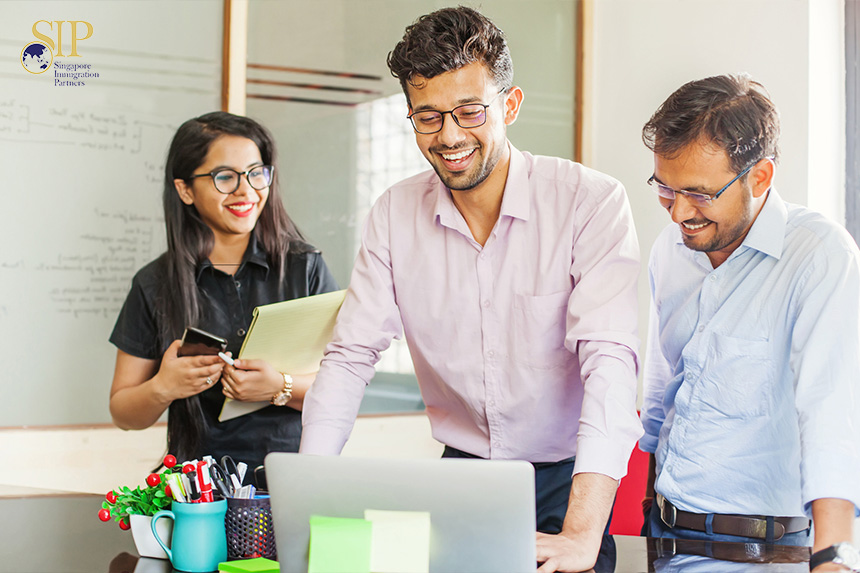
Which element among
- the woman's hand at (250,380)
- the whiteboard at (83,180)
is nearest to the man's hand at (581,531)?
the woman's hand at (250,380)

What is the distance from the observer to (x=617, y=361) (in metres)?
1.47

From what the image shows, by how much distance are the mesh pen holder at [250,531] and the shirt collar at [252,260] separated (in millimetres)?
1020

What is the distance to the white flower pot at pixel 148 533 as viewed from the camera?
4.23ft

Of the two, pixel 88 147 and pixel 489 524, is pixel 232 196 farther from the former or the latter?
pixel 489 524

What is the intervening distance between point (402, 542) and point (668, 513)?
31.9 inches

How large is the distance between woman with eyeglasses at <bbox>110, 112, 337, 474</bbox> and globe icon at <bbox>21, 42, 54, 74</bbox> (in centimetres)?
99

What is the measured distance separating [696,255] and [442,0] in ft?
7.54

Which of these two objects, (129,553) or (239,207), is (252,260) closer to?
(239,207)

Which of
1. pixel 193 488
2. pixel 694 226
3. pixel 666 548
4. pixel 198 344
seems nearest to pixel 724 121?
pixel 694 226

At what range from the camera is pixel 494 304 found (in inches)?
68.6

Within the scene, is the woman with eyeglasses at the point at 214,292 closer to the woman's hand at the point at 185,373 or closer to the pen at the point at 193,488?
the woman's hand at the point at 185,373

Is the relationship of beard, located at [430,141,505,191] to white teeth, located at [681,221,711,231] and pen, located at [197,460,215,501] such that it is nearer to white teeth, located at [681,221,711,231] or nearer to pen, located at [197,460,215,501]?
white teeth, located at [681,221,711,231]

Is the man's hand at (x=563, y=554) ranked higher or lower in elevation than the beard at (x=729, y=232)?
lower

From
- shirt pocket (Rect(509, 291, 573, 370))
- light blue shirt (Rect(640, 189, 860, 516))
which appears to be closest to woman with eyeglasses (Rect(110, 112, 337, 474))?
shirt pocket (Rect(509, 291, 573, 370))
